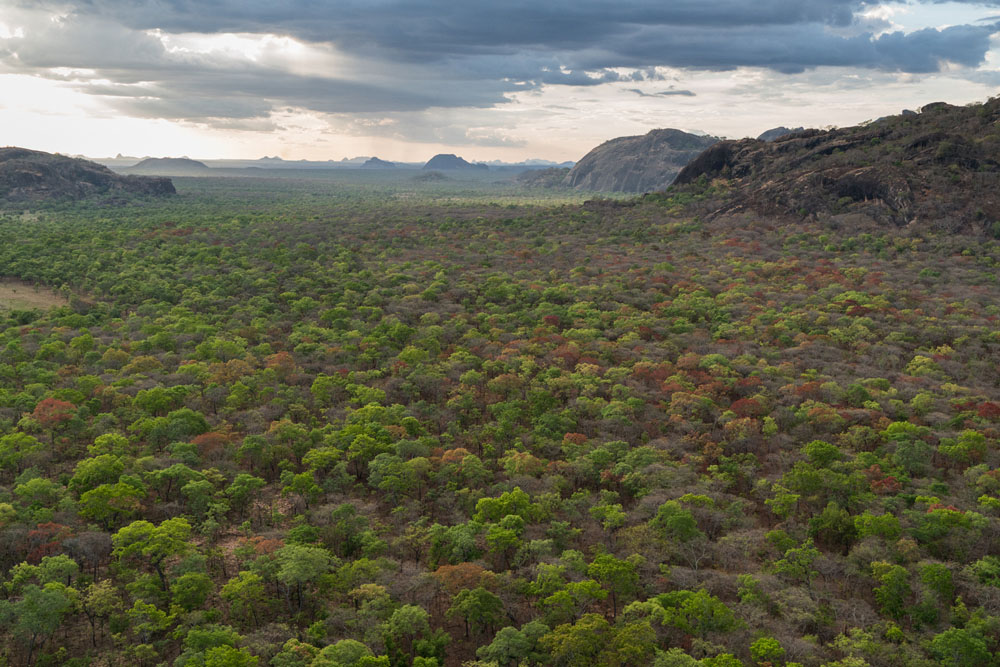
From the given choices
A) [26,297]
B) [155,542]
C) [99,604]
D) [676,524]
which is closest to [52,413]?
[155,542]

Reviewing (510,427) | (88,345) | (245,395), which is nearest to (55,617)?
(245,395)

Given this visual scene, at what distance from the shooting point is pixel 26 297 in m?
82.9

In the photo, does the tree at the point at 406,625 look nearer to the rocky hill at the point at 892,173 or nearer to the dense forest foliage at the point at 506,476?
the dense forest foliage at the point at 506,476

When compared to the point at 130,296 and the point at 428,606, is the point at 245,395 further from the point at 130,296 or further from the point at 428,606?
the point at 130,296

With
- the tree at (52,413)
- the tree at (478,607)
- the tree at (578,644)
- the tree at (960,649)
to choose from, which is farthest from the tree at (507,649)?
the tree at (52,413)

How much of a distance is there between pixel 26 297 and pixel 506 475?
75.9 m

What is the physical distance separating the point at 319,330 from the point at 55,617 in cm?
3898

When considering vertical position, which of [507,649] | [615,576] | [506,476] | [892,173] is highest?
[892,173]

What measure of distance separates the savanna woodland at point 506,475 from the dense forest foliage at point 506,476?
0.61ft

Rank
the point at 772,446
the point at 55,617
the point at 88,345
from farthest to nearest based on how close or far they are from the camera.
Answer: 1. the point at 88,345
2. the point at 772,446
3. the point at 55,617

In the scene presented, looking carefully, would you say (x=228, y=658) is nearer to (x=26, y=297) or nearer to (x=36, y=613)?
(x=36, y=613)

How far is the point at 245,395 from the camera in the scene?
4778 centimetres

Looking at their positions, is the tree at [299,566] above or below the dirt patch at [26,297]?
below

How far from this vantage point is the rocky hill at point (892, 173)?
107 meters
